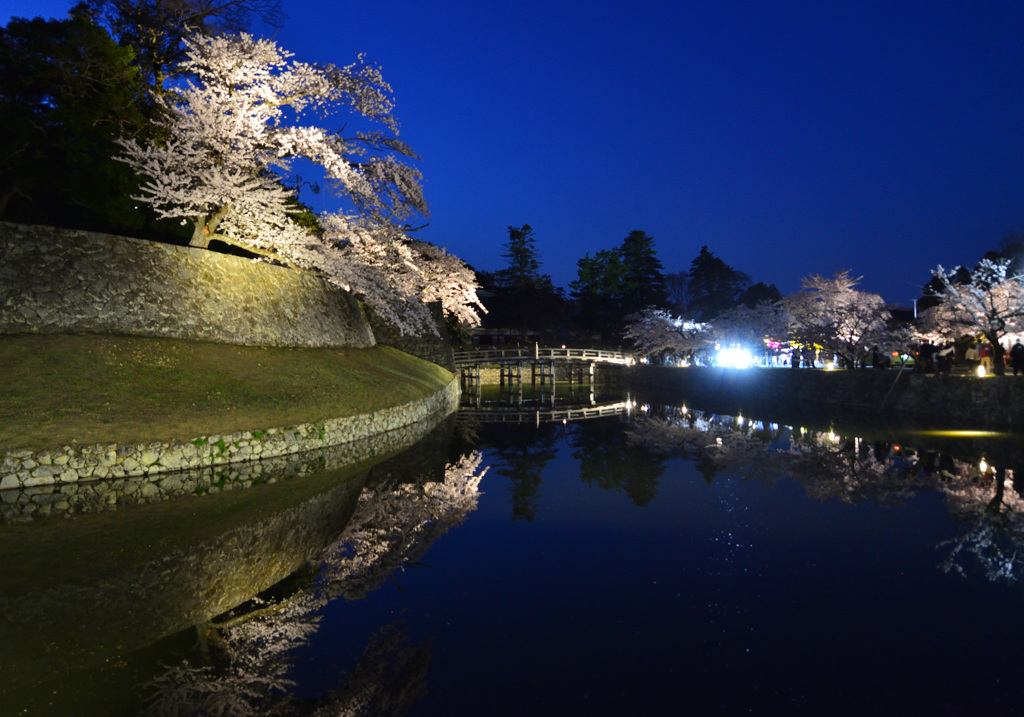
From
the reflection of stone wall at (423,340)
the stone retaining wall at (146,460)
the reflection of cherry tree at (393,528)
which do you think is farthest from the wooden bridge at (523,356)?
the reflection of cherry tree at (393,528)

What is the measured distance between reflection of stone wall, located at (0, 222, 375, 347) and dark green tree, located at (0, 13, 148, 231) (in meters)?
3.71

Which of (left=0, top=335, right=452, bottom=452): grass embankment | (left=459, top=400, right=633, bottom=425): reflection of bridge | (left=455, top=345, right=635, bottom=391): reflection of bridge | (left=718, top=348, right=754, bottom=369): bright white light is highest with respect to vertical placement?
(left=718, top=348, right=754, bottom=369): bright white light

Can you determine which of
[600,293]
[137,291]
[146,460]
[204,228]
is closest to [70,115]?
[204,228]

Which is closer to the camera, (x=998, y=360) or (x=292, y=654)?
(x=292, y=654)

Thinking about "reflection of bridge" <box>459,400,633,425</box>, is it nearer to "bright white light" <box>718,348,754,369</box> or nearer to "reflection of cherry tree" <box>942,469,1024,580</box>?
"reflection of cherry tree" <box>942,469,1024,580</box>

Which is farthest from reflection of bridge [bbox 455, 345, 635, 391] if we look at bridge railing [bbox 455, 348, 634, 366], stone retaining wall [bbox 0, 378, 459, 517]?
stone retaining wall [bbox 0, 378, 459, 517]

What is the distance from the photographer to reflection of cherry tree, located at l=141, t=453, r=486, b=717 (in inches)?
161

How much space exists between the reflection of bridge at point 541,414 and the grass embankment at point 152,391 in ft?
24.1

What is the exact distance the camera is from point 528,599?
19.6 ft

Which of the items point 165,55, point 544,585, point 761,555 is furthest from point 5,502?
point 165,55

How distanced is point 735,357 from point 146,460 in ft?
144

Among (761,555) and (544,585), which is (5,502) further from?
(761,555)

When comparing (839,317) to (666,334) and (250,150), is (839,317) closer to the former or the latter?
(666,334)

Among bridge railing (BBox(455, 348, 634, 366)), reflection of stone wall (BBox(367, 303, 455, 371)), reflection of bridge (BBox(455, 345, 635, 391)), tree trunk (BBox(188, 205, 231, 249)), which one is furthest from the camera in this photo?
reflection of bridge (BBox(455, 345, 635, 391))
